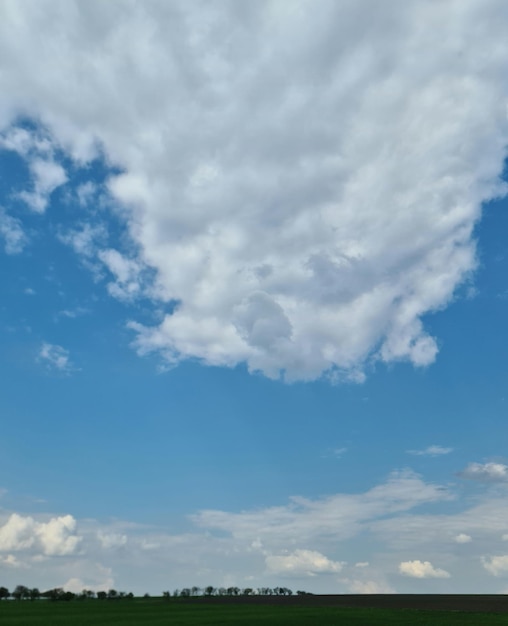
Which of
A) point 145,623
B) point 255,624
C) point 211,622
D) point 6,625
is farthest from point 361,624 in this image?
point 6,625

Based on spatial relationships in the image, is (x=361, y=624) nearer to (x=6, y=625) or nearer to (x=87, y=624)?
(x=87, y=624)

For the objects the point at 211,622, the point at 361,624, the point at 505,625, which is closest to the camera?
the point at 505,625

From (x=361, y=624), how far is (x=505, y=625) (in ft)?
78.1

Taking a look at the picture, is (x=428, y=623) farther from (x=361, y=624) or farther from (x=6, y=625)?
(x=6, y=625)

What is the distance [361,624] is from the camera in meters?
90.6

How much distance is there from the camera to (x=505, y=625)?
84.8 metres

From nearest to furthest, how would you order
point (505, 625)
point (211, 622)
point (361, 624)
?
point (505, 625), point (361, 624), point (211, 622)

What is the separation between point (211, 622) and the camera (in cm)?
9712

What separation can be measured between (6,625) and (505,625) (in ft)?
290

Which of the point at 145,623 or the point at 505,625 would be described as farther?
the point at 145,623

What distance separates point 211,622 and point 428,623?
131ft

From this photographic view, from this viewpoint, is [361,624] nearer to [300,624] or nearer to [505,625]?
[300,624]

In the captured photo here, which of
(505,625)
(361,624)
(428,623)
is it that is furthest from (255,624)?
(505,625)

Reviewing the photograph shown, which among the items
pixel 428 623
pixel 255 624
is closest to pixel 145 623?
pixel 255 624
